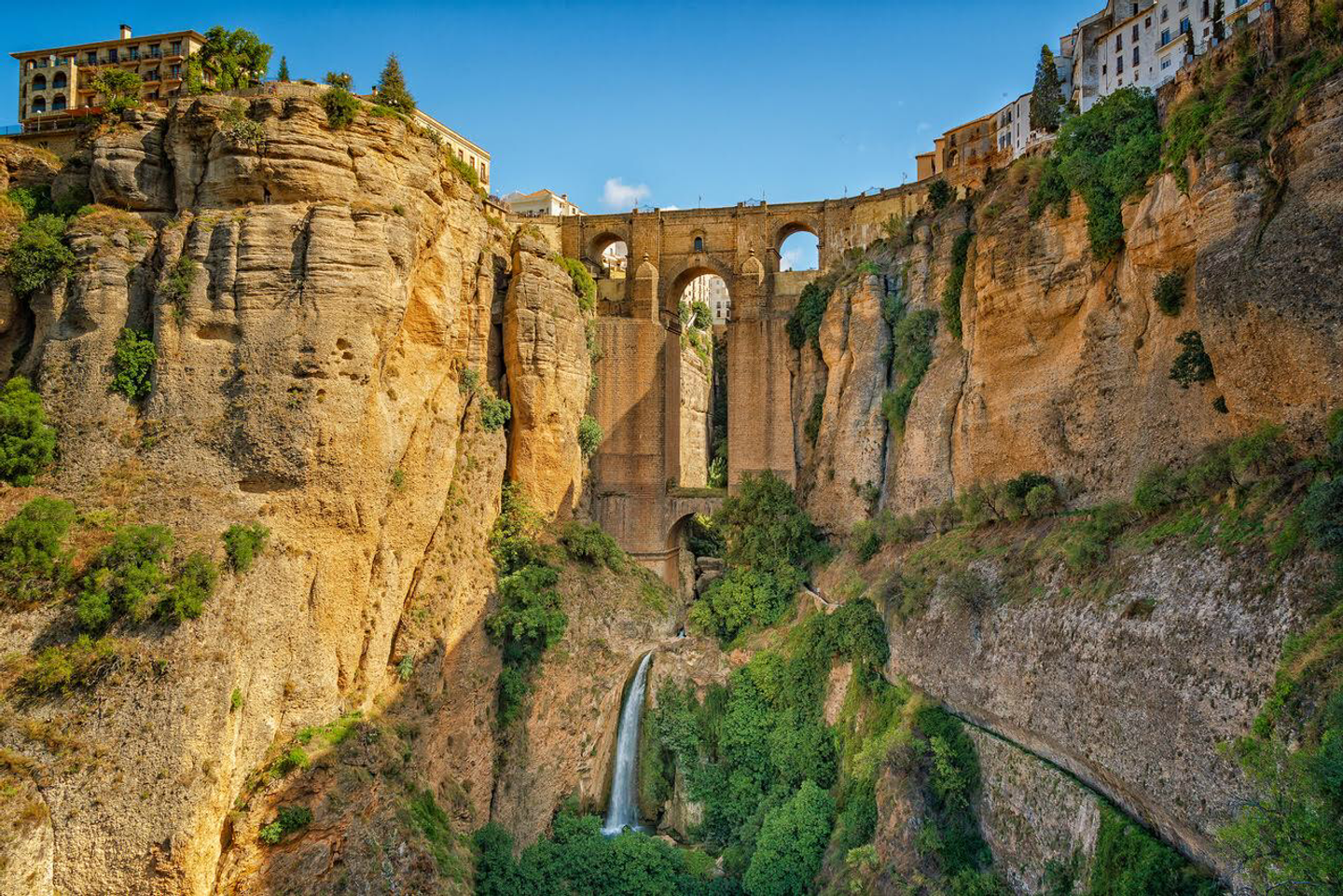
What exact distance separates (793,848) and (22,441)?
20433 mm

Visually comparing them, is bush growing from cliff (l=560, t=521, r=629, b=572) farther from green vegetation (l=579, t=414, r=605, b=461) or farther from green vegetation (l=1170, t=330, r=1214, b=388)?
green vegetation (l=1170, t=330, r=1214, b=388)

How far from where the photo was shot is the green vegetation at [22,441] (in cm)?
2158

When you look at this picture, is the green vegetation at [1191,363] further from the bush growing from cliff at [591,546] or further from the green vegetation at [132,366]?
the green vegetation at [132,366]

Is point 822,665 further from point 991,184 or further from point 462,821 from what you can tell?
point 991,184

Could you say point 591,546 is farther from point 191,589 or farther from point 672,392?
point 191,589

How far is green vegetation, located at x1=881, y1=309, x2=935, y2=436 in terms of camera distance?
30.2m

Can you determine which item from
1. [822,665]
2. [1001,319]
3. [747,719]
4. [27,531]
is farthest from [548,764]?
[1001,319]

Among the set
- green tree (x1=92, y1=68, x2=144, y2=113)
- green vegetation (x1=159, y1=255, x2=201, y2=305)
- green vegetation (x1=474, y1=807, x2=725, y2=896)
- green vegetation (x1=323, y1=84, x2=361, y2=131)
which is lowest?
green vegetation (x1=474, y1=807, x2=725, y2=896)

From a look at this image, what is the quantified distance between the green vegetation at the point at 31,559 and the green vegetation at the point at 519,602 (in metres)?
12.2

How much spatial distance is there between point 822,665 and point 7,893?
63.9ft

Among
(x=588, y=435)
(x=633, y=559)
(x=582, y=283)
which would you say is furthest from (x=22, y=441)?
(x=633, y=559)

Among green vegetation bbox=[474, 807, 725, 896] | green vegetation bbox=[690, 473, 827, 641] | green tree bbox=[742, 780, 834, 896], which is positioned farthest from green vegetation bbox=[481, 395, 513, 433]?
green tree bbox=[742, 780, 834, 896]

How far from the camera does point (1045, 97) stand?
3928cm

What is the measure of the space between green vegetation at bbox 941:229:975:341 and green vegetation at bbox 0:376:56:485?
78.2 feet
